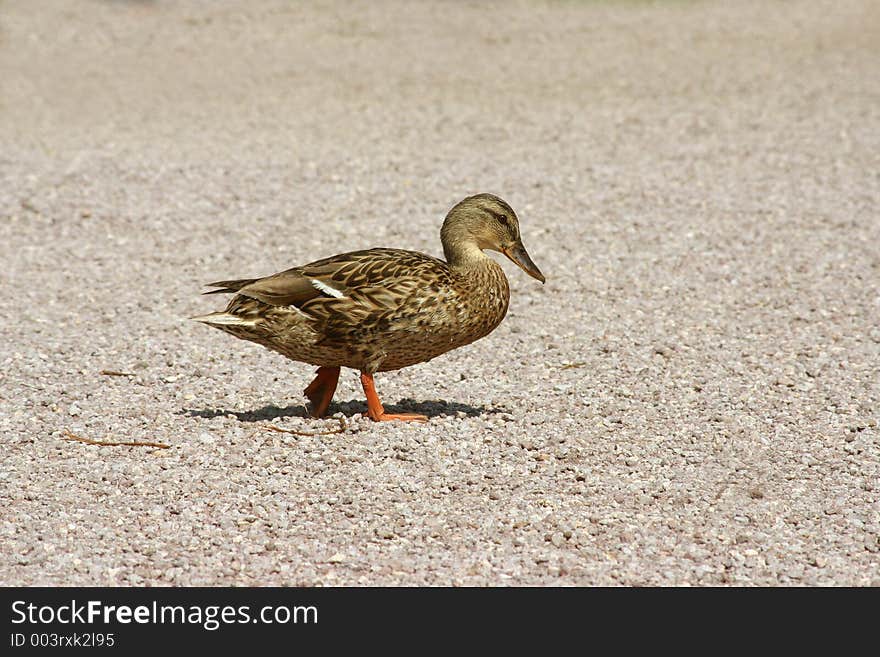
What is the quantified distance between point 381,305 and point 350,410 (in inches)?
37.1

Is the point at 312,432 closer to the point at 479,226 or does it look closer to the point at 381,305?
the point at 381,305

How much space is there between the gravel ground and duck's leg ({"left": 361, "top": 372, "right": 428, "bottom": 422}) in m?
0.08

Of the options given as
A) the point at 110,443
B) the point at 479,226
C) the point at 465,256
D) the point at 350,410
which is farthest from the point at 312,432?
the point at 479,226

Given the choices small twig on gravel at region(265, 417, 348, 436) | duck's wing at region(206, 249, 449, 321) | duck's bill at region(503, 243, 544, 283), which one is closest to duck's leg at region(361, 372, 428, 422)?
small twig on gravel at region(265, 417, 348, 436)

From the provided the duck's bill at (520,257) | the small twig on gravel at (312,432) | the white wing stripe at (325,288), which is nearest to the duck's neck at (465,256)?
the duck's bill at (520,257)

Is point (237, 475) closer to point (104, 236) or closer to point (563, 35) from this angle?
point (104, 236)

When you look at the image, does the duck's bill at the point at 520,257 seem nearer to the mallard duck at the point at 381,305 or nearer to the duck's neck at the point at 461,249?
the mallard duck at the point at 381,305

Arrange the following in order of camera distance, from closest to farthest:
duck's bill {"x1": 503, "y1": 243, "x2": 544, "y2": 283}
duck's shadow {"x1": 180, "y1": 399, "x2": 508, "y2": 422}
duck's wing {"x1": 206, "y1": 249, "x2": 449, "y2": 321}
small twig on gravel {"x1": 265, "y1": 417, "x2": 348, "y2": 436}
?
duck's wing {"x1": 206, "y1": 249, "x2": 449, "y2": 321} → small twig on gravel {"x1": 265, "y1": 417, "x2": 348, "y2": 436} → duck's bill {"x1": 503, "y1": 243, "x2": 544, "y2": 283} → duck's shadow {"x1": 180, "y1": 399, "x2": 508, "y2": 422}

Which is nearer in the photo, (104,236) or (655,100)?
(104,236)

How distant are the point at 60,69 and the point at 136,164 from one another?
5057 millimetres

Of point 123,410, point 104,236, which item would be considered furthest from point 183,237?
point 123,410

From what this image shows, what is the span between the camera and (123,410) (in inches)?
247

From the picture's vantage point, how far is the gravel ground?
16.2ft

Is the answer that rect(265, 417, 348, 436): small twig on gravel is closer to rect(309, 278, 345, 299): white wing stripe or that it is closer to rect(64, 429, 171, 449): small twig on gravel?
rect(64, 429, 171, 449): small twig on gravel
